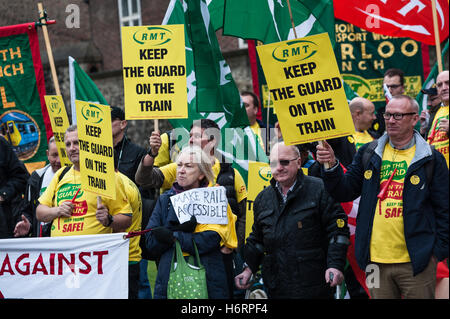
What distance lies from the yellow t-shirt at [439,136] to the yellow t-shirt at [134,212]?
254 centimetres

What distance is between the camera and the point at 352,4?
24.3 ft

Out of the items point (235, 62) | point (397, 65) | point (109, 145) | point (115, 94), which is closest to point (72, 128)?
point (109, 145)

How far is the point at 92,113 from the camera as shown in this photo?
19.6ft

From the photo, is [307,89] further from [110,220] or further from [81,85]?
[81,85]

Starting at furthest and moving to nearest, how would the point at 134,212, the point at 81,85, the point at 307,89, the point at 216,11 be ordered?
the point at 216,11 < the point at 81,85 < the point at 134,212 < the point at 307,89

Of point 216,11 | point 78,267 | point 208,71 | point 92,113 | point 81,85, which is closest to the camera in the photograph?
point 78,267

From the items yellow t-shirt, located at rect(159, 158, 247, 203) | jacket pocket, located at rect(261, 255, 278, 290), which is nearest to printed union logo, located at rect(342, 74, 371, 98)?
yellow t-shirt, located at rect(159, 158, 247, 203)

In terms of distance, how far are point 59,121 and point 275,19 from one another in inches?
92.5

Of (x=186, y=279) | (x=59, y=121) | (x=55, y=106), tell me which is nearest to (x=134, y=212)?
(x=186, y=279)

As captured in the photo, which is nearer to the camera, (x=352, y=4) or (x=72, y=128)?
(x=72, y=128)

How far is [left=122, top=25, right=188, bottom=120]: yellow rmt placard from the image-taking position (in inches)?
252

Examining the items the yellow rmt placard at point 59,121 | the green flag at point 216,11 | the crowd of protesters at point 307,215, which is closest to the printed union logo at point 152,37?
the crowd of protesters at point 307,215

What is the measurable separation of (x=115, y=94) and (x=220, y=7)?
10886 mm
